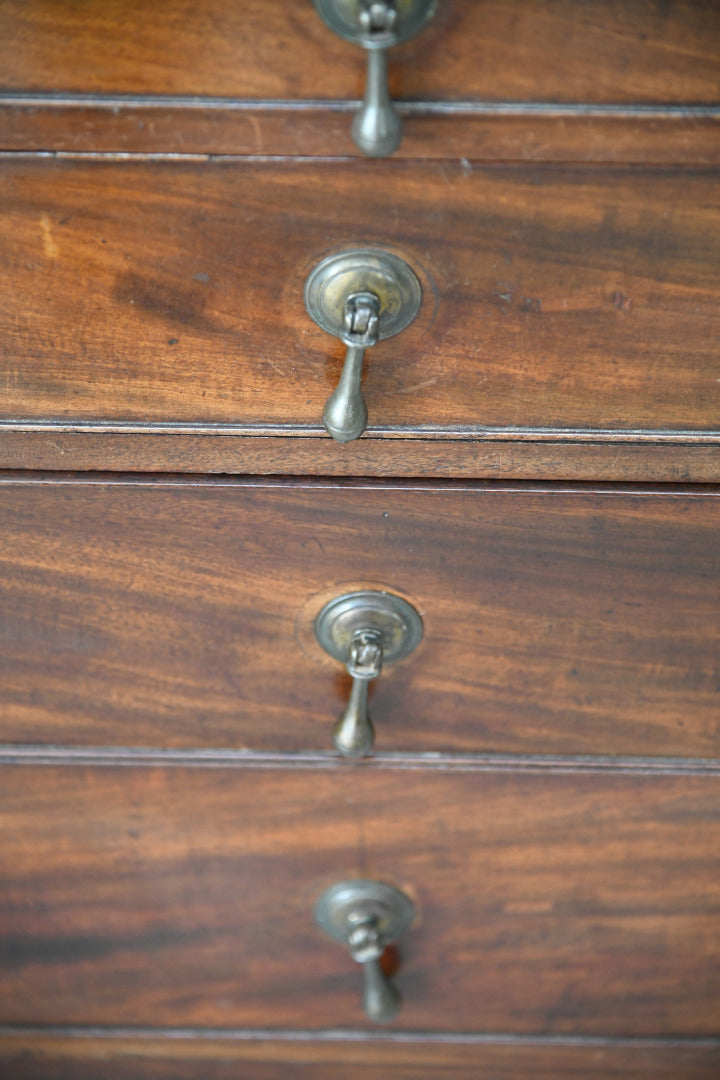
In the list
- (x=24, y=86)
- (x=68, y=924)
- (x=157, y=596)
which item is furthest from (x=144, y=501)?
(x=68, y=924)

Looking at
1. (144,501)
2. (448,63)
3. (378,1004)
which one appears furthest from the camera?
(378,1004)

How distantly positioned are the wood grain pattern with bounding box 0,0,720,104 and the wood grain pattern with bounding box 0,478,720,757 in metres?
0.15

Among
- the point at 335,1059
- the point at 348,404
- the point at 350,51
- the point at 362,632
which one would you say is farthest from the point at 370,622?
the point at 335,1059

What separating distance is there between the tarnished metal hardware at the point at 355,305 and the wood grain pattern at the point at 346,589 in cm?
6

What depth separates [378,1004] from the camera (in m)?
0.50

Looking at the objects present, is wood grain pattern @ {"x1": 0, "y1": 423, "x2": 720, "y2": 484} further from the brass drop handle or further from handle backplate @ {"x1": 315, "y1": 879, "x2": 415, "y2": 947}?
handle backplate @ {"x1": 315, "y1": 879, "x2": 415, "y2": 947}

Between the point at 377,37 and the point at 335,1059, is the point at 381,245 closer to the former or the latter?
the point at 377,37

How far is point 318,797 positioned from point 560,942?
17cm

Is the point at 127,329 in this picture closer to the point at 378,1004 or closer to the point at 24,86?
the point at 24,86

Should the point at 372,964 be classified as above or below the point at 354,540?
below

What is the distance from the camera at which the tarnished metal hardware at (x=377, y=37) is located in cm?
27

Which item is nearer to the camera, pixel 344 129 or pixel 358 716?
pixel 344 129

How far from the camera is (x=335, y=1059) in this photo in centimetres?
60

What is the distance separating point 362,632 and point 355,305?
0.49ft
